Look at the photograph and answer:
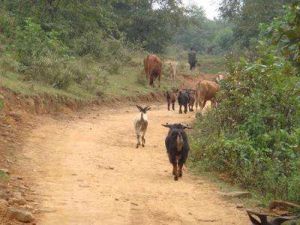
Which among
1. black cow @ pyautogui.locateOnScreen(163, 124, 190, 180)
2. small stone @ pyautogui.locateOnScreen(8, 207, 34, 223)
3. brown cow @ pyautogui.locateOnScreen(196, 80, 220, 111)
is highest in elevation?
brown cow @ pyautogui.locateOnScreen(196, 80, 220, 111)

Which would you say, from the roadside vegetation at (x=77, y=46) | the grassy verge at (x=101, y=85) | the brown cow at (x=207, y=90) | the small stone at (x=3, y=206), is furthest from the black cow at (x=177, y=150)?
the brown cow at (x=207, y=90)

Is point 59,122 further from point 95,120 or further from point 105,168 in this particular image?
point 105,168

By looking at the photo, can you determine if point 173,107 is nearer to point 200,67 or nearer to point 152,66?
point 152,66

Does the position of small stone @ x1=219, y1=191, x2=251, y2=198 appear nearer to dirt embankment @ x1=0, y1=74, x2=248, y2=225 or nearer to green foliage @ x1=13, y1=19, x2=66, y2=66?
dirt embankment @ x1=0, y1=74, x2=248, y2=225

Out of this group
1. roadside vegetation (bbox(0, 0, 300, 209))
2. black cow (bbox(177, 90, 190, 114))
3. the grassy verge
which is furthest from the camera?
black cow (bbox(177, 90, 190, 114))

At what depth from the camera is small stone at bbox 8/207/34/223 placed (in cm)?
676

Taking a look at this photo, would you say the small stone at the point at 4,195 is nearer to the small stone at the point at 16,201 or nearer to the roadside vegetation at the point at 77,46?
the small stone at the point at 16,201

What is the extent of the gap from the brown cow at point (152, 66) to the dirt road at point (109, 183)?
349 inches

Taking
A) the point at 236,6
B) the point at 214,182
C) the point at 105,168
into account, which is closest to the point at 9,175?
the point at 105,168

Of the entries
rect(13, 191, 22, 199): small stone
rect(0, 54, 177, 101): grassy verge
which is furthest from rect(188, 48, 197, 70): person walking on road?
rect(13, 191, 22, 199): small stone

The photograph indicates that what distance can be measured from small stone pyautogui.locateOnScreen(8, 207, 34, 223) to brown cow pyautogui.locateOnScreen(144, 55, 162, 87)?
Result: 16.6 m

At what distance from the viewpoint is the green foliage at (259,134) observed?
9250mm

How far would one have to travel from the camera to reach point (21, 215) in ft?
22.3

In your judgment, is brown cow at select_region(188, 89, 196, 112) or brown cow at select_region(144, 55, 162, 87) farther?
brown cow at select_region(144, 55, 162, 87)
